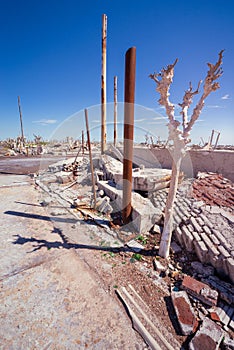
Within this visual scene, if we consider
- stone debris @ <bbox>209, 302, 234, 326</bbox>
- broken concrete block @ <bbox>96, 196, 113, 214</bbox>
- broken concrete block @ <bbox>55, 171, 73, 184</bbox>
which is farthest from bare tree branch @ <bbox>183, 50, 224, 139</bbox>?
broken concrete block @ <bbox>55, 171, 73, 184</bbox>

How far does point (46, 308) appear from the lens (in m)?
2.03

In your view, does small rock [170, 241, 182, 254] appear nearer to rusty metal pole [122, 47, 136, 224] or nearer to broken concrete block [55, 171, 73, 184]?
rusty metal pole [122, 47, 136, 224]

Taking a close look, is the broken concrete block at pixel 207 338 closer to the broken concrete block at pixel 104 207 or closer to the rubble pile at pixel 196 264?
the rubble pile at pixel 196 264

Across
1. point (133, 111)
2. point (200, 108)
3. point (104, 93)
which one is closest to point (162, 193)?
point (133, 111)

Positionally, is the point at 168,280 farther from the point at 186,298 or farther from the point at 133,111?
the point at 133,111

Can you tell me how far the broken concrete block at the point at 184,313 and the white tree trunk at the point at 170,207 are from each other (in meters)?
0.79

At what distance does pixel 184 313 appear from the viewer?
198cm

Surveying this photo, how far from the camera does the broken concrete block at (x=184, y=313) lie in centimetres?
185

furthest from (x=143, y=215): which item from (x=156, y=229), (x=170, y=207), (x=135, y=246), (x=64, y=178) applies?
(x=64, y=178)

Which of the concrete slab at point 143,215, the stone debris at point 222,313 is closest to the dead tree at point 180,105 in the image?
the concrete slab at point 143,215

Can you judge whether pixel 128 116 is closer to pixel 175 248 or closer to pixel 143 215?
pixel 143 215

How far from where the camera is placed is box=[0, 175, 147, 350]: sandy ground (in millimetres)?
1720

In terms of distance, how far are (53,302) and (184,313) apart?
1.77m

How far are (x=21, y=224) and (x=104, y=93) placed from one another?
7444mm
